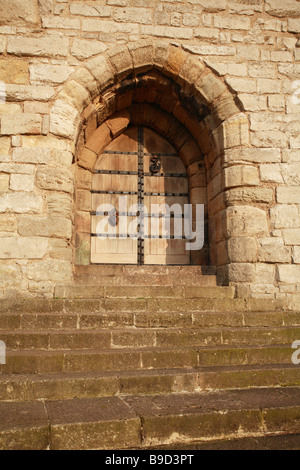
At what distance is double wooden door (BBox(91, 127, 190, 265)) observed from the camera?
553 centimetres

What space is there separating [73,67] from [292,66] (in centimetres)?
280

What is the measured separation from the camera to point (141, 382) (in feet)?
8.13

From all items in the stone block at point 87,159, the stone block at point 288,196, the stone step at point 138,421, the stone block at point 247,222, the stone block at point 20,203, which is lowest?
the stone step at point 138,421

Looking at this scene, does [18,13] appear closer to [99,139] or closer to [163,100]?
[99,139]

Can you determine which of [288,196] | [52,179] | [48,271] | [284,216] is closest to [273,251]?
[284,216]

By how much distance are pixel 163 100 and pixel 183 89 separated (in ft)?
1.57

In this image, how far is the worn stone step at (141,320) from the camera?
→ 10.7ft

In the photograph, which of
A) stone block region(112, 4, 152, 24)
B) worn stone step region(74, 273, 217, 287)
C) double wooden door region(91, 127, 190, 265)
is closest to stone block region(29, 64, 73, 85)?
stone block region(112, 4, 152, 24)

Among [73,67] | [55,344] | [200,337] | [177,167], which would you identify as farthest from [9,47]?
[200,337]

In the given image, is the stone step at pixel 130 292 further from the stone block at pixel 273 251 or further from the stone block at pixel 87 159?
the stone block at pixel 87 159

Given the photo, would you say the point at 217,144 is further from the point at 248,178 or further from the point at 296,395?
the point at 296,395

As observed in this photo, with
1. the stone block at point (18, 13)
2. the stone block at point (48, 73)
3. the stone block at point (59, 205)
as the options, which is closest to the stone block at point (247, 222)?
the stone block at point (59, 205)

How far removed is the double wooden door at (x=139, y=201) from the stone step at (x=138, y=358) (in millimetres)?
2655

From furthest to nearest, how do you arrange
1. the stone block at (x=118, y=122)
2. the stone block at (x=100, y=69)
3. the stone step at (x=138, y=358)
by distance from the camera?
1. the stone block at (x=118, y=122)
2. the stone block at (x=100, y=69)
3. the stone step at (x=138, y=358)
